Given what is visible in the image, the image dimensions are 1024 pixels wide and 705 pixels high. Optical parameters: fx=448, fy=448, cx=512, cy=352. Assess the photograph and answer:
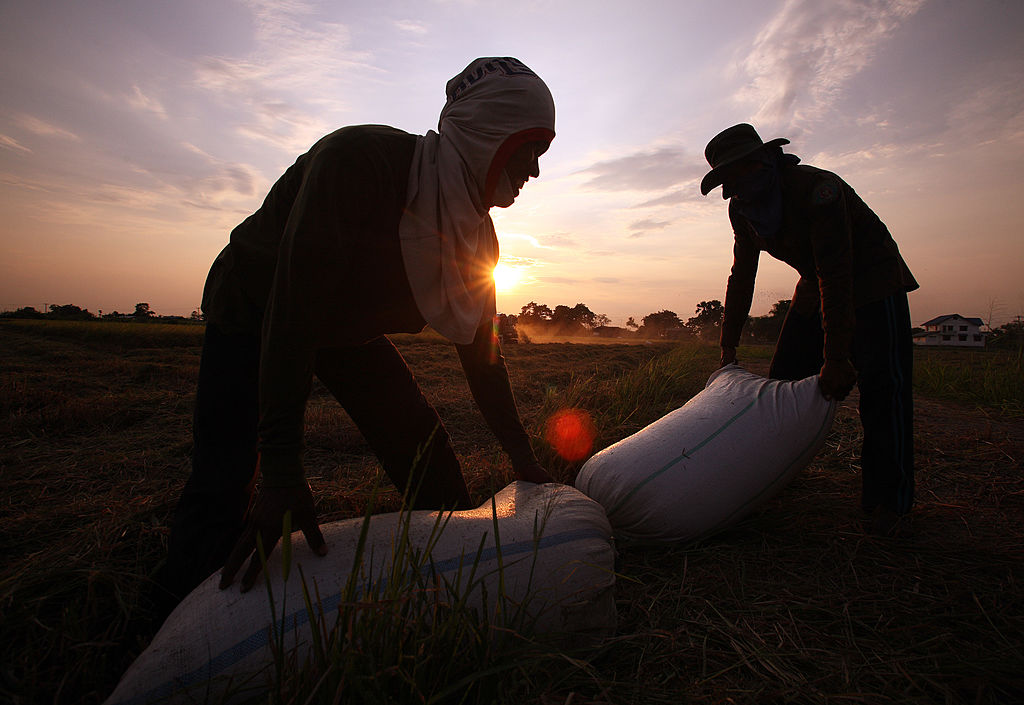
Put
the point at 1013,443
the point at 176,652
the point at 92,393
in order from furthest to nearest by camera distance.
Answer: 1. the point at 92,393
2. the point at 1013,443
3. the point at 176,652

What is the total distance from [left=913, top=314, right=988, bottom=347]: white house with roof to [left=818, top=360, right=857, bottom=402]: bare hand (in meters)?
57.2

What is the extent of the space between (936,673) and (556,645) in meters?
0.82

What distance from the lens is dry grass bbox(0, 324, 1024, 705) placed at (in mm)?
928

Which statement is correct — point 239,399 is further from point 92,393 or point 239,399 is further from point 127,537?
point 92,393

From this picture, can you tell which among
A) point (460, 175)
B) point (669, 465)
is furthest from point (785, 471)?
point (460, 175)

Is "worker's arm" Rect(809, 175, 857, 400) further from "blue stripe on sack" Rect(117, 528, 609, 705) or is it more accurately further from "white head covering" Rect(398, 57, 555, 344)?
"blue stripe on sack" Rect(117, 528, 609, 705)

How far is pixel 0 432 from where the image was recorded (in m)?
2.46

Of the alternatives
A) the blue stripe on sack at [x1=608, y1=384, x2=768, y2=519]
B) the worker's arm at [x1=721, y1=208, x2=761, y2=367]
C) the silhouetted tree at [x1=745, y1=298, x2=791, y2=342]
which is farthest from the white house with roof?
the blue stripe on sack at [x1=608, y1=384, x2=768, y2=519]

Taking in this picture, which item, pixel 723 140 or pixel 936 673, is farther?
pixel 723 140

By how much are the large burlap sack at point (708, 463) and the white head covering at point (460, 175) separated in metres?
0.78

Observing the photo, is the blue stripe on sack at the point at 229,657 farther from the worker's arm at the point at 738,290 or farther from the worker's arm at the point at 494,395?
the worker's arm at the point at 738,290

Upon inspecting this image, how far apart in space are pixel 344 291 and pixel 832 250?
1799mm

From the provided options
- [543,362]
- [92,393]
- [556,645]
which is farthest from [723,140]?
[543,362]

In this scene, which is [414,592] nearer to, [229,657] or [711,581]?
[229,657]
